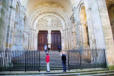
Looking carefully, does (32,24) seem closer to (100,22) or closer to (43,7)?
(43,7)

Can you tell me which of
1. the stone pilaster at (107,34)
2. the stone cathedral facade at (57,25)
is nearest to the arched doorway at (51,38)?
the stone cathedral facade at (57,25)

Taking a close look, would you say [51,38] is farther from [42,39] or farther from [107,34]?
[107,34]

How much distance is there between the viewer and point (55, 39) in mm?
16688

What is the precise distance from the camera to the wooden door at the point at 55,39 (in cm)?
1643

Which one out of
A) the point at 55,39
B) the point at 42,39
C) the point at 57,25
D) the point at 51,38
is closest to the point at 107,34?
the point at 55,39

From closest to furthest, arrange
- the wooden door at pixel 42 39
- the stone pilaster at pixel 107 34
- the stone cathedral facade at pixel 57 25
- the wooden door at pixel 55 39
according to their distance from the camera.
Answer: the stone pilaster at pixel 107 34
the stone cathedral facade at pixel 57 25
the wooden door at pixel 42 39
the wooden door at pixel 55 39

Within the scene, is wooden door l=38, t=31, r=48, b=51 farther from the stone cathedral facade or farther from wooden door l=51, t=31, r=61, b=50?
wooden door l=51, t=31, r=61, b=50

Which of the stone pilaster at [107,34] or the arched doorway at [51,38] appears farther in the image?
the arched doorway at [51,38]

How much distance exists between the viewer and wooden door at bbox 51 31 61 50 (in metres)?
16.4

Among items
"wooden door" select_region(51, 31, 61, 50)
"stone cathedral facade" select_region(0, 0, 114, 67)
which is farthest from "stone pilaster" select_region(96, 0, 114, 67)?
"wooden door" select_region(51, 31, 61, 50)

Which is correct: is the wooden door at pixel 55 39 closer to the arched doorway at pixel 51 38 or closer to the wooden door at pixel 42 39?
the arched doorway at pixel 51 38

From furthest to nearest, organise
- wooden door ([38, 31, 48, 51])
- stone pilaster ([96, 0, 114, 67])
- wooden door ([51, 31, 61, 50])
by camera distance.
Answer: wooden door ([51, 31, 61, 50])
wooden door ([38, 31, 48, 51])
stone pilaster ([96, 0, 114, 67])

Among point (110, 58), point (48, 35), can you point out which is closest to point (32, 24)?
point (48, 35)

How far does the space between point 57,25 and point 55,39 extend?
8.77 feet
